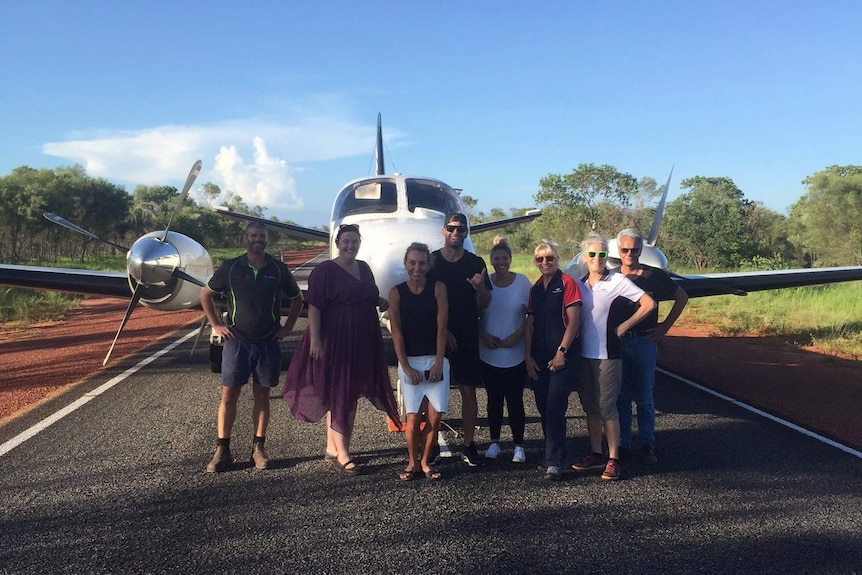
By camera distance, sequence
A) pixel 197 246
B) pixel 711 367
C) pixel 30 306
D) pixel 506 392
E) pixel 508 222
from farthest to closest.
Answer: pixel 30 306
pixel 508 222
pixel 711 367
pixel 197 246
pixel 506 392

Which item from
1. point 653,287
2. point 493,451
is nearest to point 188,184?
point 493,451

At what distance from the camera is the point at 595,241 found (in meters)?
4.32

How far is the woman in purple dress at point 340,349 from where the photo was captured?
4.12 metres

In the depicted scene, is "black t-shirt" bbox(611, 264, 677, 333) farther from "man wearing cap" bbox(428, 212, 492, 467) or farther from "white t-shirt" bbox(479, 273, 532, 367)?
"man wearing cap" bbox(428, 212, 492, 467)

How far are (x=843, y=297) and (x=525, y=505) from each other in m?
16.4

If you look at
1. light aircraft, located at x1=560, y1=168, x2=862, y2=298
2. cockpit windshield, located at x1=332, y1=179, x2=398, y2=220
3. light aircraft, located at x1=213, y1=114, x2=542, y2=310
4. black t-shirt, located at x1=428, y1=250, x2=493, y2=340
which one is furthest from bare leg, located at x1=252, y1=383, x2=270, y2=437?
light aircraft, located at x1=560, y1=168, x2=862, y2=298

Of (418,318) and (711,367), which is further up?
(418,318)

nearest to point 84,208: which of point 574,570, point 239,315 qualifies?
point 239,315

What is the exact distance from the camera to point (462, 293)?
4.20m

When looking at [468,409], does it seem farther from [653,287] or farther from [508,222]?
[508,222]

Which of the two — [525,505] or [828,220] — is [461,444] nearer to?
[525,505]

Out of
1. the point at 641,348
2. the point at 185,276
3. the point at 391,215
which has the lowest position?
the point at 641,348

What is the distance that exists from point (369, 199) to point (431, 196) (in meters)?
0.78

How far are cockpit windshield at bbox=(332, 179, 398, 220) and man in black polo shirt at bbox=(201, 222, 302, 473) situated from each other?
2.90 metres
